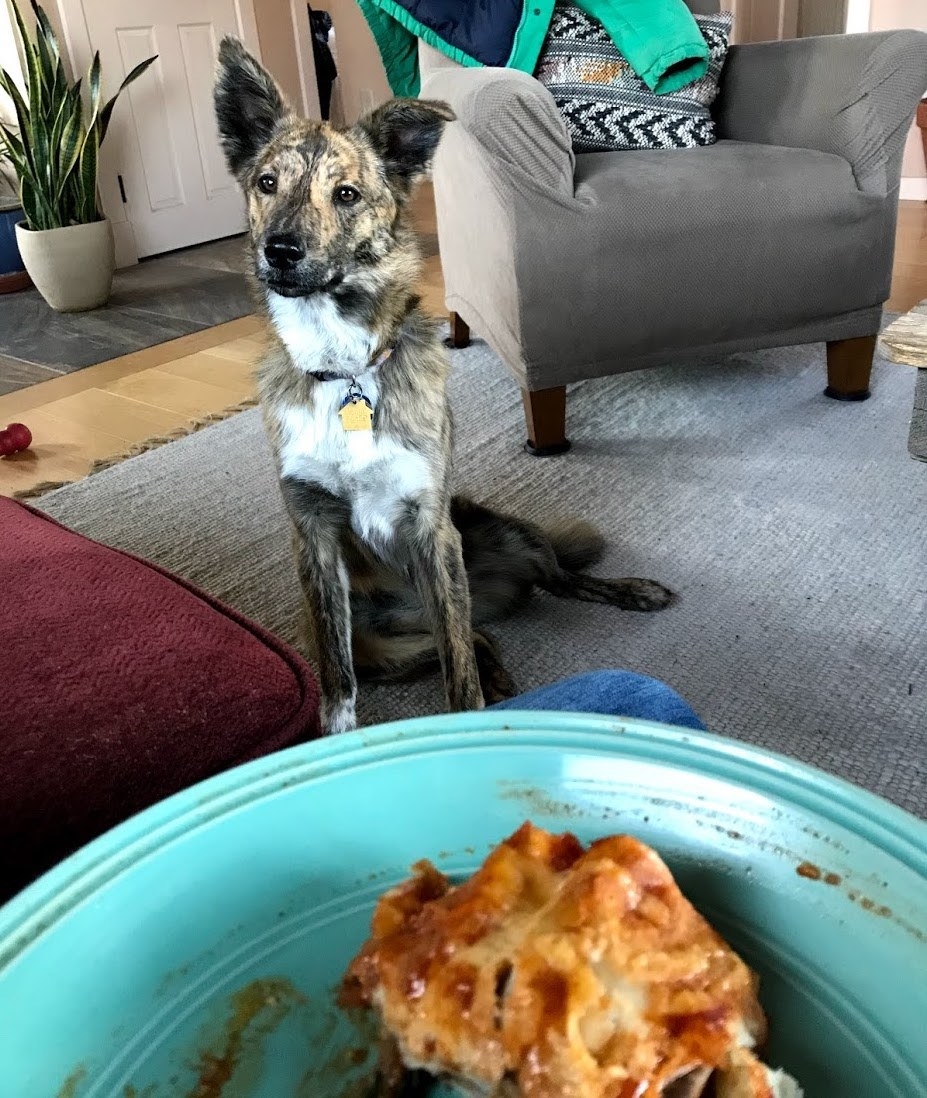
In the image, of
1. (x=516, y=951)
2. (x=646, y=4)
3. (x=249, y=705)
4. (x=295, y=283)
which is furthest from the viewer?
(x=646, y=4)

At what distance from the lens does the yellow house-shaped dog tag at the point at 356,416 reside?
50.8 inches

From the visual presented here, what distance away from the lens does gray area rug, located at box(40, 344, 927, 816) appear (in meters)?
1.43

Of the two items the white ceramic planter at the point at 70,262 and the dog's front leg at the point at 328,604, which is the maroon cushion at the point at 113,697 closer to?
the dog's front leg at the point at 328,604

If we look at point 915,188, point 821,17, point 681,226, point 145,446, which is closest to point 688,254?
point 681,226

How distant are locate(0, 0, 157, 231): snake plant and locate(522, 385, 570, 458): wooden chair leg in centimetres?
225

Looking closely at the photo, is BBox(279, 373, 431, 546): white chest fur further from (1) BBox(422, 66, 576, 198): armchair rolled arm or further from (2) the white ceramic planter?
(2) the white ceramic planter

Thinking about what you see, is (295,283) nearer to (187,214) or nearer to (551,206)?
(551,206)

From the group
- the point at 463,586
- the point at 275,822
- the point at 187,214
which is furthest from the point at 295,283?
the point at 187,214

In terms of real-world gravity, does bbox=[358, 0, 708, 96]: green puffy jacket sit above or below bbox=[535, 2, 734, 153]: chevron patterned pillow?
above

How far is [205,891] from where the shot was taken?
1.38 feet

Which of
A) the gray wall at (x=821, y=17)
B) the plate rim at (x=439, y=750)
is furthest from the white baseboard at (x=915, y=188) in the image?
the plate rim at (x=439, y=750)

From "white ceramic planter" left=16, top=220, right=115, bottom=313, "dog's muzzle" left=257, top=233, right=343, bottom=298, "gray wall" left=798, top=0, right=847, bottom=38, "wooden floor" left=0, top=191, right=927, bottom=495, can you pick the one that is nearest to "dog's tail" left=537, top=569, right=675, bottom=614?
"dog's muzzle" left=257, top=233, right=343, bottom=298

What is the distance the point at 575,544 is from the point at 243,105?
2.91 ft

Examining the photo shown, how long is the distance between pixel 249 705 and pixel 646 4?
2.23 m
